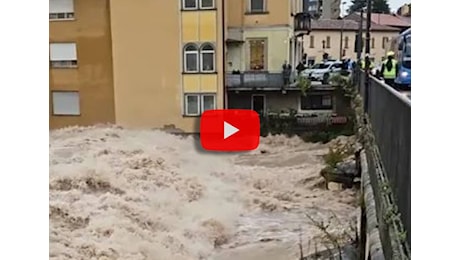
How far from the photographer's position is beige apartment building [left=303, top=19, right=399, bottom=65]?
6.77 ft

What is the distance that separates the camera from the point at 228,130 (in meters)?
1.93

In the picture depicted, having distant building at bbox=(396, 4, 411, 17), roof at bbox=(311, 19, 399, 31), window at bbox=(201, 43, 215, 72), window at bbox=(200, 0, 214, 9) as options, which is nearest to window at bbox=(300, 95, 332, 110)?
roof at bbox=(311, 19, 399, 31)

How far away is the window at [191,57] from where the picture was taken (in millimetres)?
2144

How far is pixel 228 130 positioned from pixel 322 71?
55 cm

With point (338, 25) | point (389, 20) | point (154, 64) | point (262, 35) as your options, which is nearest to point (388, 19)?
point (389, 20)

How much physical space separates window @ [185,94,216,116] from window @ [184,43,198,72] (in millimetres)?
107

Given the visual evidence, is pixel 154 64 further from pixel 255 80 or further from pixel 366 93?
pixel 366 93

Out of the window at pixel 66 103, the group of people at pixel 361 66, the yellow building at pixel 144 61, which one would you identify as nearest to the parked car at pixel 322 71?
the group of people at pixel 361 66

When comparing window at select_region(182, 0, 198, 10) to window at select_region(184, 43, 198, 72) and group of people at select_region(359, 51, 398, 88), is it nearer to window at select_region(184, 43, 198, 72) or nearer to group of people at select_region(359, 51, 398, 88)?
window at select_region(184, 43, 198, 72)

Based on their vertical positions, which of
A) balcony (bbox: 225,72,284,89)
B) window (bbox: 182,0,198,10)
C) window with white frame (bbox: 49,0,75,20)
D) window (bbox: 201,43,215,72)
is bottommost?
balcony (bbox: 225,72,284,89)

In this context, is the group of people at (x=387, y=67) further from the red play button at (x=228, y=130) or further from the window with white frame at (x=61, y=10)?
the window with white frame at (x=61, y=10)

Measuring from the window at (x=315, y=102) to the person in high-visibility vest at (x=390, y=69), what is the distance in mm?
247
